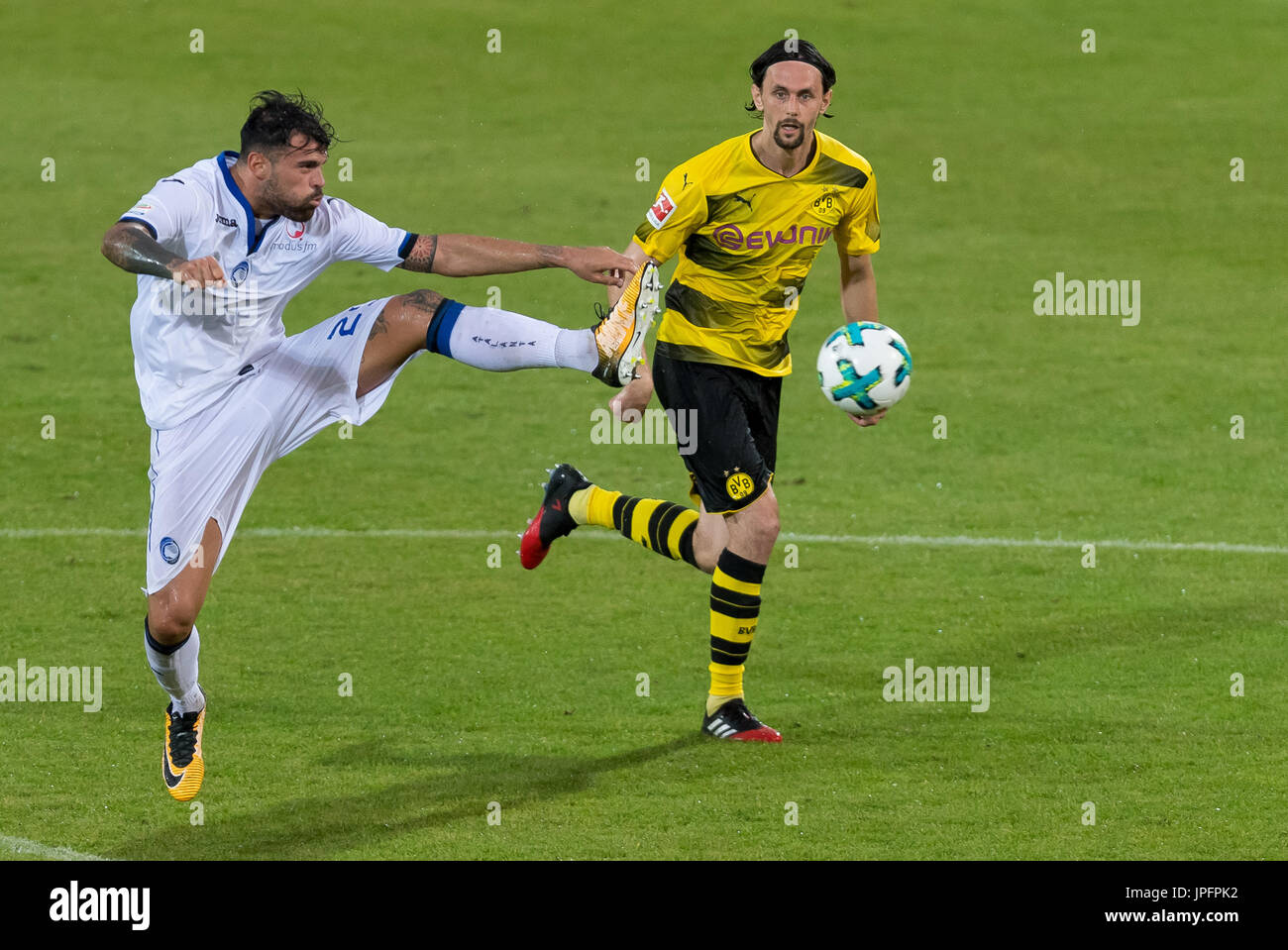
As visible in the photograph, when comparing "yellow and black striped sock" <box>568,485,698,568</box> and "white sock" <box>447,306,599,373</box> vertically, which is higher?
"white sock" <box>447,306,599,373</box>

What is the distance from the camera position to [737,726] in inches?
321

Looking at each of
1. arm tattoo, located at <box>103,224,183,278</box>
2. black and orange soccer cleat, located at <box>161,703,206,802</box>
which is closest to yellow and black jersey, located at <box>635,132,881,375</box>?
arm tattoo, located at <box>103,224,183,278</box>

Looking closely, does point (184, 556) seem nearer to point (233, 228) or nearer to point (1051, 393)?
point (233, 228)

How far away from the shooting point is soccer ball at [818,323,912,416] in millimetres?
7789

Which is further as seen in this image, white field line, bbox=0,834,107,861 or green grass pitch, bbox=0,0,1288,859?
green grass pitch, bbox=0,0,1288,859

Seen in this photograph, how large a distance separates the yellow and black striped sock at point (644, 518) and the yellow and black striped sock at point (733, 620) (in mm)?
499

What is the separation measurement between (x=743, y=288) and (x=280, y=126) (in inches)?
87.7

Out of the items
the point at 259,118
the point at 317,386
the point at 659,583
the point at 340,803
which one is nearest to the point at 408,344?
the point at 317,386

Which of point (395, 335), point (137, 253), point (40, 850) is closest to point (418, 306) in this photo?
point (395, 335)

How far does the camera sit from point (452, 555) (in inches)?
444

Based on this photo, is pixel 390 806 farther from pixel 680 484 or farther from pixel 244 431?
pixel 680 484

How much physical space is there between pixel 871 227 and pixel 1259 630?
3152mm

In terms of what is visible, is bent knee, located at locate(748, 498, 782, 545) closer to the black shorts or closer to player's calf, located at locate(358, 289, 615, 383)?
the black shorts

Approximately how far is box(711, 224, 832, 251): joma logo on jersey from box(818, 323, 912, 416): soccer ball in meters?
0.51
